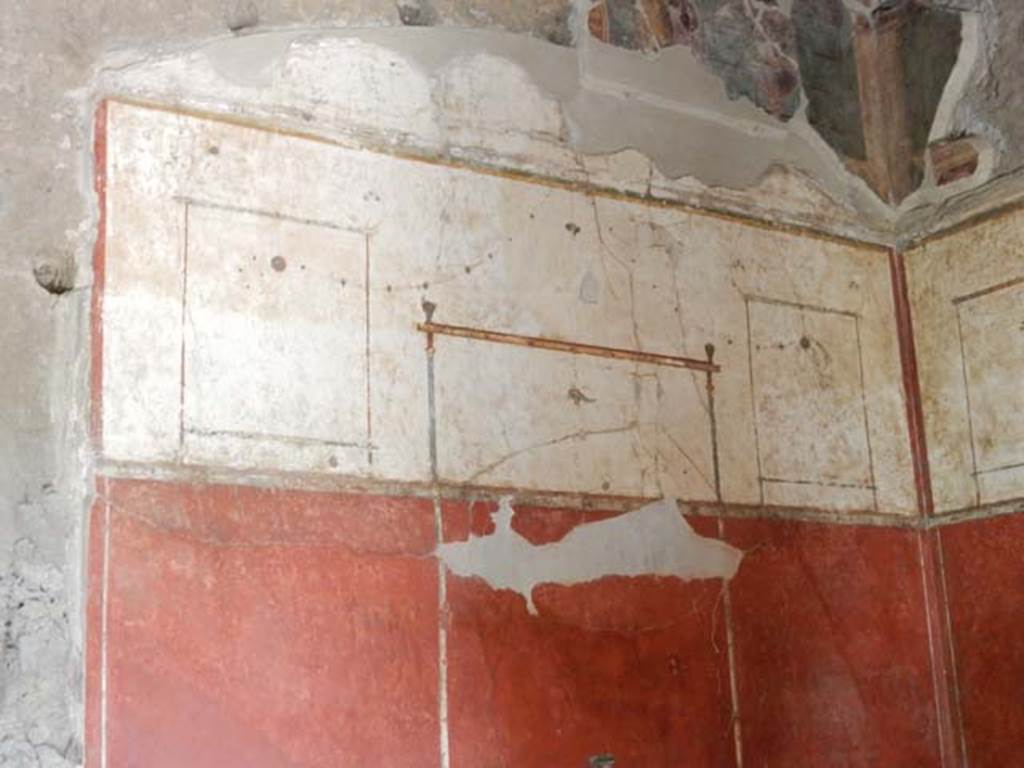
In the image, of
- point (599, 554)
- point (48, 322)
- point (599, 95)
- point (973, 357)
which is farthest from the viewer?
point (973, 357)

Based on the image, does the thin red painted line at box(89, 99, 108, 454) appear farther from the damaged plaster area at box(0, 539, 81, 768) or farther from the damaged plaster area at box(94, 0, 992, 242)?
the damaged plaster area at box(0, 539, 81, 768)

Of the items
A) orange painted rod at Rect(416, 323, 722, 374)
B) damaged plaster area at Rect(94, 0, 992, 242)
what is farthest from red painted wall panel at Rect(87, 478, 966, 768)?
damaged plaster area at Rect(94, 0, 992, 242)

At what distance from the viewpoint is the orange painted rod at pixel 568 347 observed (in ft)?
14.3

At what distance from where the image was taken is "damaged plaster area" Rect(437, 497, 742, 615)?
13.8ft

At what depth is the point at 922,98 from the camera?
554 centimetres

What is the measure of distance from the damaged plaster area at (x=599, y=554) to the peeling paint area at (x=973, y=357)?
0.97 m

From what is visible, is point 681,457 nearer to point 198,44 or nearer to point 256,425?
point 256,425

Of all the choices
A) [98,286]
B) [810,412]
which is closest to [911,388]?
[810,412]

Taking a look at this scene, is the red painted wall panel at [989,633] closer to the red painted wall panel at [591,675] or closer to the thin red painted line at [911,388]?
the thin red painted line at [911,388]

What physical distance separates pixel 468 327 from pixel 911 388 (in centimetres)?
185

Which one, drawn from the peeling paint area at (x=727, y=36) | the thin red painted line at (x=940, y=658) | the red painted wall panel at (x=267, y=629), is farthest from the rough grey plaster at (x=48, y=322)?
the thin red painted line at (x=940, y=658)

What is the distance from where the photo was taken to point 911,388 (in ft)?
17.6

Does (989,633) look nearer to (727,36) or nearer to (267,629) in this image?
(727,36)

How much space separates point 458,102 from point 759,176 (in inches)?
48.1
